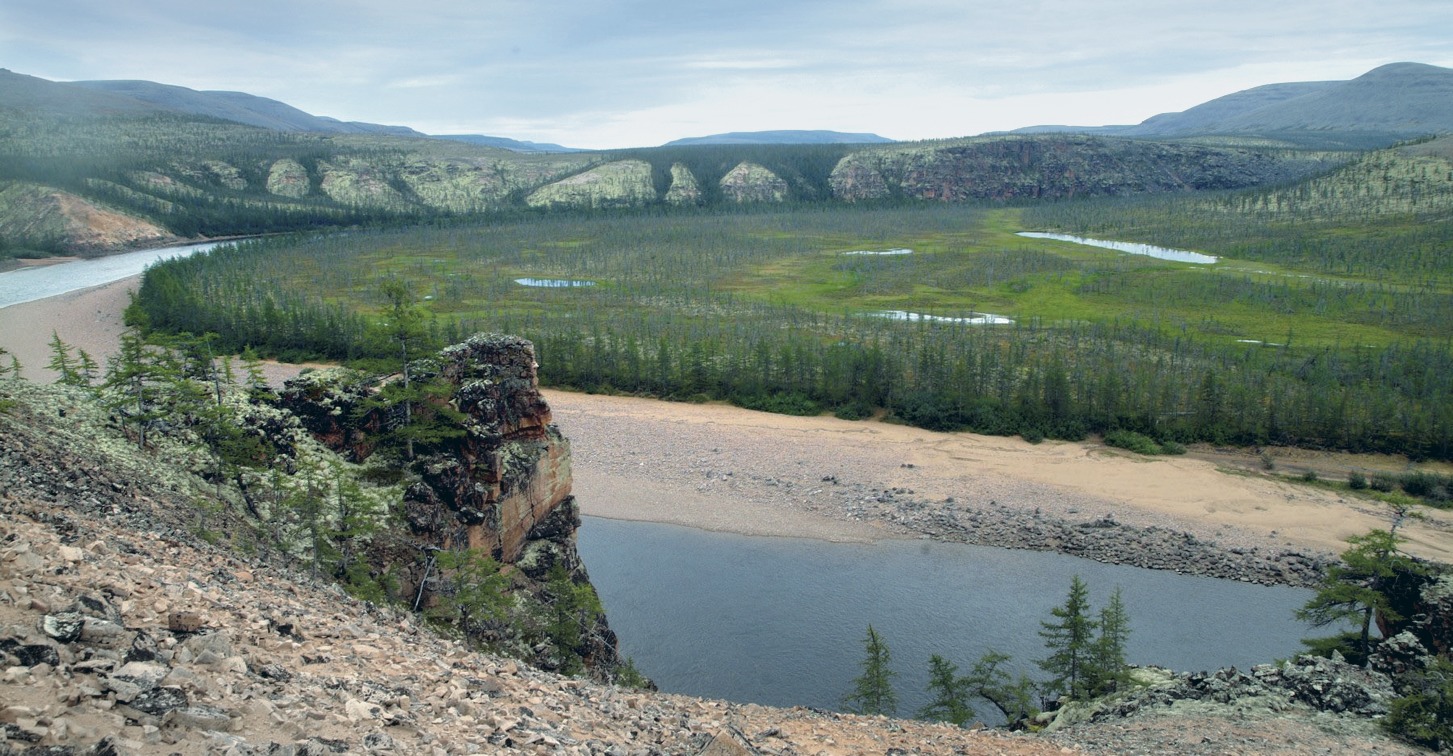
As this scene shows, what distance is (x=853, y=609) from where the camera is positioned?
37.2 meters

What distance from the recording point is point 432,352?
28.8 metres

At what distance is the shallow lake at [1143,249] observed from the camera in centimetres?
13975

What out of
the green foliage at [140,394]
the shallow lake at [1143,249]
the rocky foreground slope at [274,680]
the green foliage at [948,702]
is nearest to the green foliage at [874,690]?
the green foliage at [948,702]

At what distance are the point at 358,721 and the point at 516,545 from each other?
1865 centimetres

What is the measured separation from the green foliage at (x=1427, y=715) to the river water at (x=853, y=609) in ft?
39.4

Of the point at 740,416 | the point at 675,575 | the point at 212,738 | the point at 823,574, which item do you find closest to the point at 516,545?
the point at 675,575

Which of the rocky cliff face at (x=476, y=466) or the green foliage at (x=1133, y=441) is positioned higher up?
the rocky cliff face at (x=476, y=466)

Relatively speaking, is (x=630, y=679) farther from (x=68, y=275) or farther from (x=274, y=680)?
(x=68, y=275)

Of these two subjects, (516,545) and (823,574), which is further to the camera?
(823,574)

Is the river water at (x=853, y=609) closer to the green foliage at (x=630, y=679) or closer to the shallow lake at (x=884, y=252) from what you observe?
the green foliage at (x=630, y=679)

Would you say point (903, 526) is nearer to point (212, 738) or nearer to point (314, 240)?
point (212, 738)

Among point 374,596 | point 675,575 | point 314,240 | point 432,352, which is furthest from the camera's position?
point 314,240

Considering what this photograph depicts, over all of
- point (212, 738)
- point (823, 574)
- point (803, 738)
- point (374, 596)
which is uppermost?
point (212, 738)

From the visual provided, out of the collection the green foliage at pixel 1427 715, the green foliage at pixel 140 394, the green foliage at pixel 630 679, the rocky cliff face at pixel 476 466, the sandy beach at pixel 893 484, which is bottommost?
the sandy beach at pixel 893 484
